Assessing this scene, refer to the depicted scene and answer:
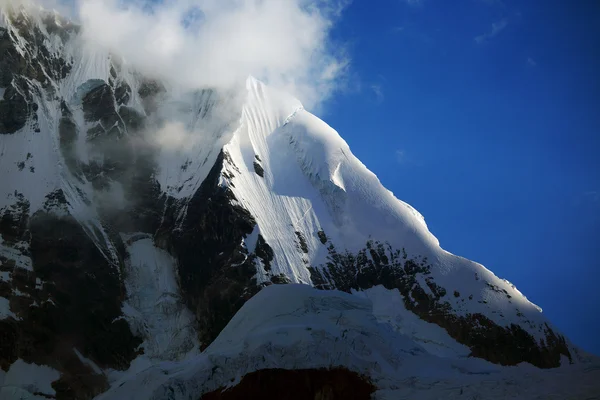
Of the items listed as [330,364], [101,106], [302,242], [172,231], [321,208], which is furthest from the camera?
[101,106]

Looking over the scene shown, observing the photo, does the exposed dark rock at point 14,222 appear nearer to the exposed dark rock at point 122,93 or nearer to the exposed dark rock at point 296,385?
the exposed dark rock at point 122,93

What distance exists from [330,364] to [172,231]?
91.4m

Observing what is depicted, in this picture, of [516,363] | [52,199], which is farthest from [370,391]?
[52,199]

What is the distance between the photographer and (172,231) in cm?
12175

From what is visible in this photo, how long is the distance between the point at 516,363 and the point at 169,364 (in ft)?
236

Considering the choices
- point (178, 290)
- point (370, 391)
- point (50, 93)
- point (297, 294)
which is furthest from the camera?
point (50, 93)

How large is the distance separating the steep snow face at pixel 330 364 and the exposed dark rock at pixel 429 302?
63614 millimetres

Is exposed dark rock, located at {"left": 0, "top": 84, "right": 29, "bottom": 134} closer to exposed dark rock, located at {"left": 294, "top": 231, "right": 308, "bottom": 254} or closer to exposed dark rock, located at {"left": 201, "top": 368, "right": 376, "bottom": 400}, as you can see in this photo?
exposed dark rock, located at {"left": 294, "top": 231, "right": 308, "bottom": 254}

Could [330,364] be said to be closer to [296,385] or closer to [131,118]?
[296,385]

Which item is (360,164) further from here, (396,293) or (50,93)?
(50,93)

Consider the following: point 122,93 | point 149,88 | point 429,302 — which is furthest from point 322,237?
point 149,88

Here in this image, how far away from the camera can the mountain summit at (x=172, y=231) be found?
330 ft

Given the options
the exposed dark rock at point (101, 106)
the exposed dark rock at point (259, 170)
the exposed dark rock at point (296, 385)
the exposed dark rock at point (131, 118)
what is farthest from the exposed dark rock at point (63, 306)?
the exposed dark rock at point (296, 385)

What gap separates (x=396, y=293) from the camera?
108500 millimetres
